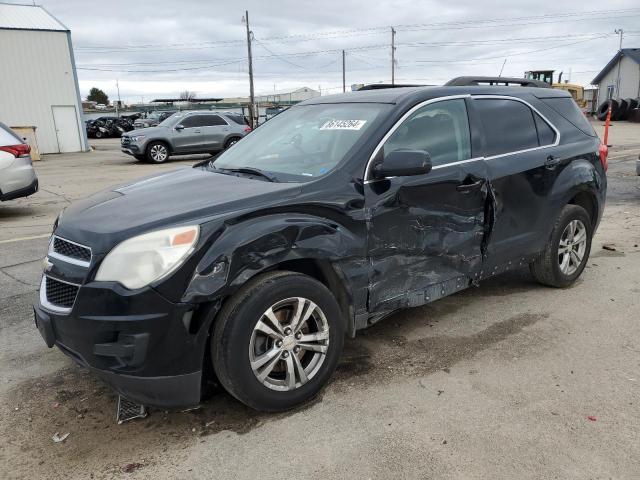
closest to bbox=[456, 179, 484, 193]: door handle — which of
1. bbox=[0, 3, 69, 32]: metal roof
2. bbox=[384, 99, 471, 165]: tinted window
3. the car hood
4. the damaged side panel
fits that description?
the damaged side panel

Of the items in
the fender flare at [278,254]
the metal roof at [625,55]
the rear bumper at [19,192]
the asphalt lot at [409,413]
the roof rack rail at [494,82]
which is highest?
the metal roof at [625,55]

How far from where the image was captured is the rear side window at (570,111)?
15.7 feet

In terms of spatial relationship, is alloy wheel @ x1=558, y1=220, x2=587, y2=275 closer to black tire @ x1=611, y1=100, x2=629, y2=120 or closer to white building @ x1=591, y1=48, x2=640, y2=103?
black tire @ x1=611, y1=100, x2=629, y2=120

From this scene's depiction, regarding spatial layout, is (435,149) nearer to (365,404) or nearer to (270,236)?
(270,236)

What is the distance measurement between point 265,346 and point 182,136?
17400 mm

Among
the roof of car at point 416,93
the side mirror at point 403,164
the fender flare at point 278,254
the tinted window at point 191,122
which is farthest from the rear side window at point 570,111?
the tinted window at point 191,122

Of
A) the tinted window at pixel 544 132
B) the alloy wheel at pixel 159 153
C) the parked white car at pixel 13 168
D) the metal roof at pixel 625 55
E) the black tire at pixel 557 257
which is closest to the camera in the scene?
the tinted window at pixel 544 132

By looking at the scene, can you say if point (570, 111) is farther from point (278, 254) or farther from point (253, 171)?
point (278, 254)

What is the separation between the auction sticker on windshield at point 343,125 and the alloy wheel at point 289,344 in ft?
4.17

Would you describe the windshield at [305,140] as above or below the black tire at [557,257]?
above

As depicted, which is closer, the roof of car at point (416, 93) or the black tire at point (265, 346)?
the black tire at point (265, 346)

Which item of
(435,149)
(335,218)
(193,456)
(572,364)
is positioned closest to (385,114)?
(435,149)

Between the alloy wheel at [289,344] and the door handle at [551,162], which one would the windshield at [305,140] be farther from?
the door handle at [551,162]

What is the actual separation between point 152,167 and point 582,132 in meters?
15.0
